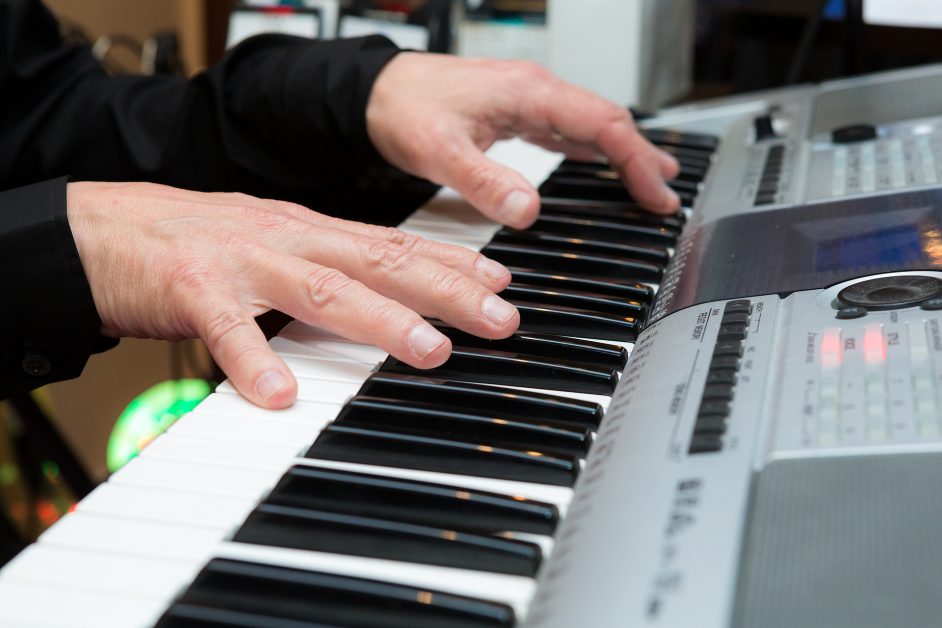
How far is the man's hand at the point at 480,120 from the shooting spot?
37.4 inches

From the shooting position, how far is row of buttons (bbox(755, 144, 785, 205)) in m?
0.89

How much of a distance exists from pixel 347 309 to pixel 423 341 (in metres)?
0.07

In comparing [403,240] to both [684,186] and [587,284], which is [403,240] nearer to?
[587,284]

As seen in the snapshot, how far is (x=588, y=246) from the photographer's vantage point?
854mm

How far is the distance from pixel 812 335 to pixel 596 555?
0.24 metres

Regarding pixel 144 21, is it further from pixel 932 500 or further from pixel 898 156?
pixel 932 500

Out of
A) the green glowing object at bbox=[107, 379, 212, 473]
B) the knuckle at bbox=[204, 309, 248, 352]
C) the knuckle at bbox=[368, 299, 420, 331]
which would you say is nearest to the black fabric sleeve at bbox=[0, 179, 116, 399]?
the knuckle at bbox=[204, 309, 248, 352]

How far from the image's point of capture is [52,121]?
45.0 inches

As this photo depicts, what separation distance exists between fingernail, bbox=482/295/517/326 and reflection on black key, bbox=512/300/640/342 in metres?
0.04

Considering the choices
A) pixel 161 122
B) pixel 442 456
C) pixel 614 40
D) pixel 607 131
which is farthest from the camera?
pixel 614 40

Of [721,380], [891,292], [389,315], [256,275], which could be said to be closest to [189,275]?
[256,275]

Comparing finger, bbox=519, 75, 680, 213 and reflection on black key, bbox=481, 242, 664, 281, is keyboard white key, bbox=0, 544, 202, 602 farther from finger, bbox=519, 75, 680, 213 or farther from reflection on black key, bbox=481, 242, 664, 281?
finger, bbox=519, 75, 680, 213

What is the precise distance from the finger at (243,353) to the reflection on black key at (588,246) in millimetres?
288

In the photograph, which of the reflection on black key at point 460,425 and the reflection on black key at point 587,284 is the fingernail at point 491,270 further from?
the reflection on black key at point 460,425
